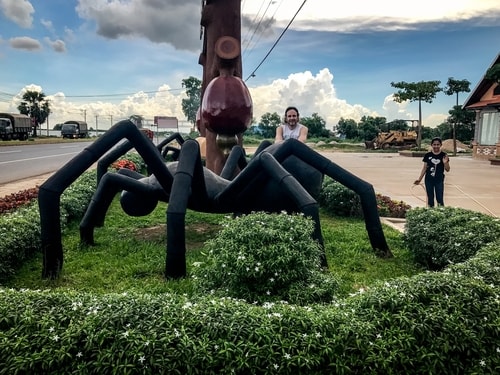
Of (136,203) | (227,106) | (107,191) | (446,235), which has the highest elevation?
(227,106)

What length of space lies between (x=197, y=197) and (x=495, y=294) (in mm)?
2700

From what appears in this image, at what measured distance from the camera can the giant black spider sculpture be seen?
373 cm

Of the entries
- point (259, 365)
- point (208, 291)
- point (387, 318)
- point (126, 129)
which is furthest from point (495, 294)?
point (126, 129)

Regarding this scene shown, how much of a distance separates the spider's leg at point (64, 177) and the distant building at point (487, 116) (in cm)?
2519

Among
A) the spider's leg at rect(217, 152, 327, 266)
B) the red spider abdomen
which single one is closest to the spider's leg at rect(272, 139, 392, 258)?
the spider's leg at rect(217, 152, 327, 266)

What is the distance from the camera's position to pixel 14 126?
37.8 metres

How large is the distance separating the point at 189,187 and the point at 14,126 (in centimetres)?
3944

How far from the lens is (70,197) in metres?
7.77

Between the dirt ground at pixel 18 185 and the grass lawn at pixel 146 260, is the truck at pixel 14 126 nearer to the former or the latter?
the dirt ground at pixel 18 185

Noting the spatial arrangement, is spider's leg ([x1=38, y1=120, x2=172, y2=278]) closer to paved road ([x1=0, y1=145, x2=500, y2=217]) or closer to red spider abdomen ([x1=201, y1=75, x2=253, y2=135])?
red spider abdomen ([x1=201, y1=75, x2=253, y2=135])

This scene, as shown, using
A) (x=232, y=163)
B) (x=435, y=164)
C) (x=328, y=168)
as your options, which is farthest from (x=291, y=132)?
(x=435, y=164)

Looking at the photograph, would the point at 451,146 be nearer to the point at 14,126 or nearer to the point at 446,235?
the point at 446,235

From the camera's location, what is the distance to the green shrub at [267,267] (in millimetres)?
3167

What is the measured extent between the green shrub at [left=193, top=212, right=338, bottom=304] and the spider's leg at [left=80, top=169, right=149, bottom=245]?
1466 mm
